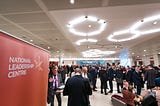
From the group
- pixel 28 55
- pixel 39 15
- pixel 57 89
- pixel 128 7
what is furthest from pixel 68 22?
pixel 28 55

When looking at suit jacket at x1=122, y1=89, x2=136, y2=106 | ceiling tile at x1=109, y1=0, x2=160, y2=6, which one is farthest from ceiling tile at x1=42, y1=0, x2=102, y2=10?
suit jacket at x1=122, y1=89, x2=136, y2=106

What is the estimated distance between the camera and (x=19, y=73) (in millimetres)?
1512

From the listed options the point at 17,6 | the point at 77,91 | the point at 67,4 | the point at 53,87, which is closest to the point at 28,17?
the point at 17,6

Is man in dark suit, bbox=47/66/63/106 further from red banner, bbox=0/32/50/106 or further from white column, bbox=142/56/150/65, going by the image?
white column, bbox=142/56/150/65

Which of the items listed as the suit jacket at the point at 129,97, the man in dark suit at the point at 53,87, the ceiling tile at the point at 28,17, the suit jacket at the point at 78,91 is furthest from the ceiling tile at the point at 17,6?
the suit jacket at the point at 129,97

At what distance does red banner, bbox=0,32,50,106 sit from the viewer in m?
1.28

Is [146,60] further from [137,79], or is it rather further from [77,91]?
[77,91]

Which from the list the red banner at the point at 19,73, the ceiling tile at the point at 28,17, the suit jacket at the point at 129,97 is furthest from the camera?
the ceiling tile at the point at 28,17

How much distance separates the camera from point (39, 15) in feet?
17.0

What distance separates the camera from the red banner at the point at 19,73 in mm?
1276

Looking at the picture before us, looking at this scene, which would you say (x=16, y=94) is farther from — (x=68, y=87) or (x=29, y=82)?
(x=68, y=87)

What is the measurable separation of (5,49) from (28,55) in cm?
46

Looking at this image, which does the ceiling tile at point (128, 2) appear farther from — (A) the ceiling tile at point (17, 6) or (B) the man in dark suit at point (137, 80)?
(B) the man in dark suit at point (137, 80)

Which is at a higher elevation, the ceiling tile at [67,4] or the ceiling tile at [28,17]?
the ceiling tile at [67,4]
